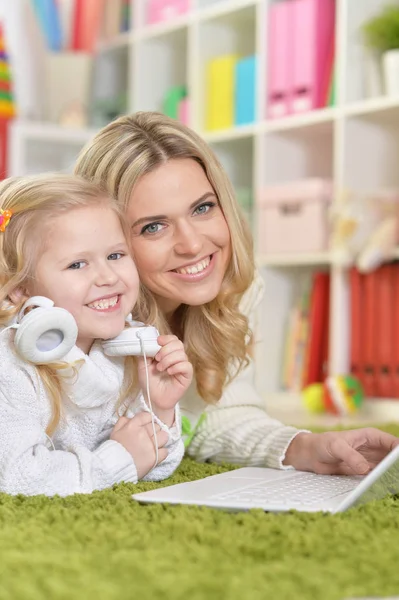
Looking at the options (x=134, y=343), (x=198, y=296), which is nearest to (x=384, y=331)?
(x=198, y=296)

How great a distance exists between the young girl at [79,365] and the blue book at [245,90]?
201 cm

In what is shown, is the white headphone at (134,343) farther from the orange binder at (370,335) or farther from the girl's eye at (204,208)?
the orange binder at (370,335)

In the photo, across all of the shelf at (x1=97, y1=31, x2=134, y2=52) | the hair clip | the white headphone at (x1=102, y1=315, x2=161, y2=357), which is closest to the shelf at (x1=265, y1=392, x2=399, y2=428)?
the white headphone at (x1=102, y1=315, x2=161, y2=357)

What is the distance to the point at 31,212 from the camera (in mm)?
1312

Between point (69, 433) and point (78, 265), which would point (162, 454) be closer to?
point (69, 433)

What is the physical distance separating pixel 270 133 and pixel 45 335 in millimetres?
2184

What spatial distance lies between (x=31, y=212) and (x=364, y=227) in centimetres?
176

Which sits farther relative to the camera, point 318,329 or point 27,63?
point 27,63

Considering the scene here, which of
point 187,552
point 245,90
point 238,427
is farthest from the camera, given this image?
point 245,90

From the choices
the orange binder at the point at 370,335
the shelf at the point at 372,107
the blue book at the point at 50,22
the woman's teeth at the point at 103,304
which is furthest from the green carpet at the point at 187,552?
the blue book at the point at 50,22

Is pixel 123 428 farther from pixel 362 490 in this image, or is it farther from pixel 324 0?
pixel 324 0

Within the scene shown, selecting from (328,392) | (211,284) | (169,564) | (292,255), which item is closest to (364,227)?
(292,255)

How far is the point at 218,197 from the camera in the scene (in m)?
1.55

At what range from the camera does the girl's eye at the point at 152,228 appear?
1486 mm
